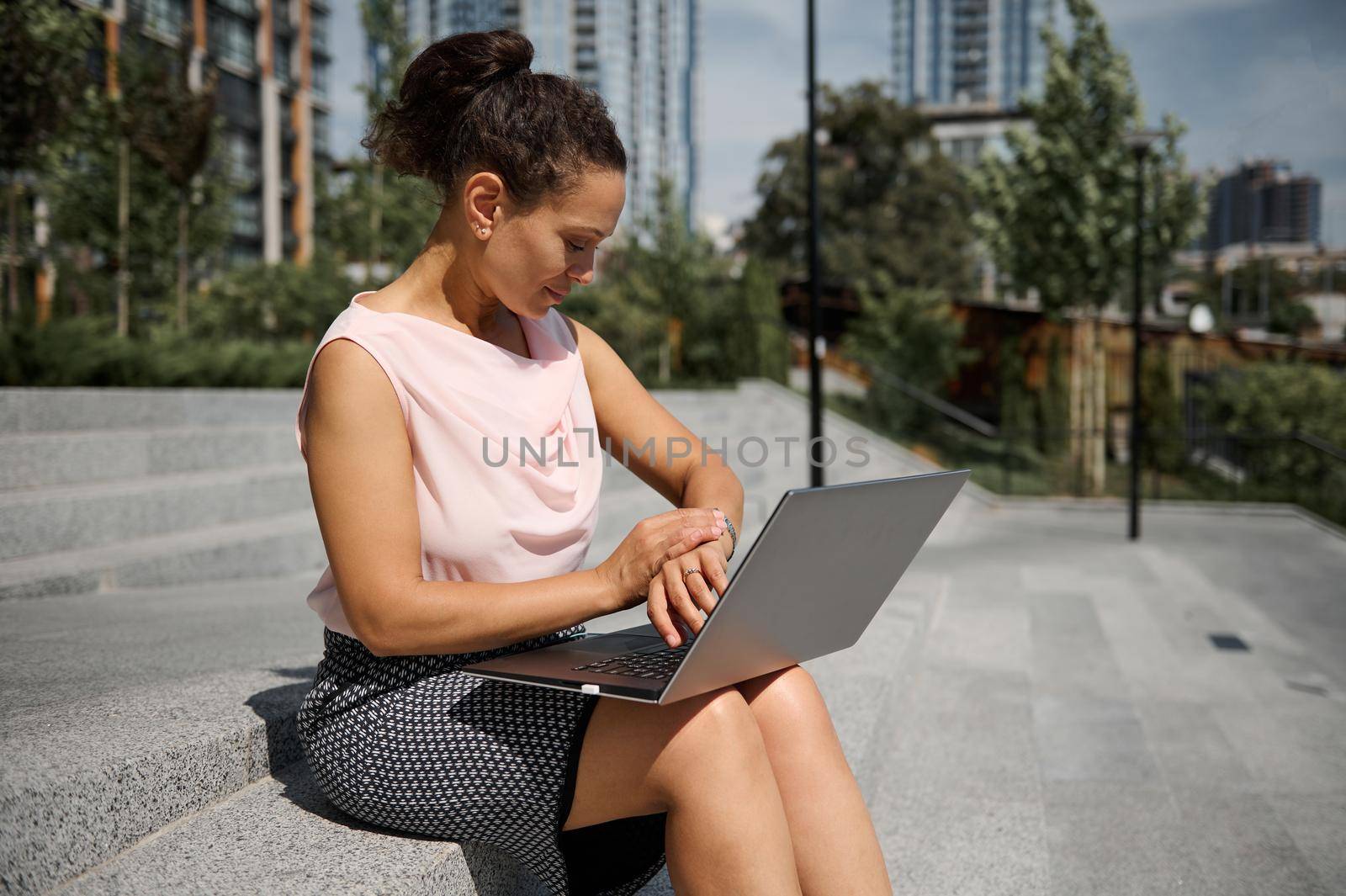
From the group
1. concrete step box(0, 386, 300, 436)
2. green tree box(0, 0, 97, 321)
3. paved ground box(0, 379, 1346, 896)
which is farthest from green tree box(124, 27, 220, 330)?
paved ground box(0, 379, 1346, 896)

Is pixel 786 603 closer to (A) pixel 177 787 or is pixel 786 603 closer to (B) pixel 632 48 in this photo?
(A) pixel 177 787

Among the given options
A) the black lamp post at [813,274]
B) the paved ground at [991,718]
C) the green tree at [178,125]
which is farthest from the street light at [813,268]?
the green tree at [178,125]

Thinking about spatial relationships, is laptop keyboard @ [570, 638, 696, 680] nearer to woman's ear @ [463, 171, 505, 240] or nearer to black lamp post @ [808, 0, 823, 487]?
woman's ear @ [463, 171, 505, 240]

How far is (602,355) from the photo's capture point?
1.84 meters

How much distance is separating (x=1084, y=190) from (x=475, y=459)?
14975mm

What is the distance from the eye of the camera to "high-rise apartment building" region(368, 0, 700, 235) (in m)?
83.6

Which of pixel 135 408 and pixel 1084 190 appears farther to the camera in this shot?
pixel 1084 190

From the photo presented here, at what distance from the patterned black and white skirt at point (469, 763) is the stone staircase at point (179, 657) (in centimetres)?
8

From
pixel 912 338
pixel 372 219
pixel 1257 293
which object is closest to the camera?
pixel 372 219

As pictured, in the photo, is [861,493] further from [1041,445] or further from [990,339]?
[990,339]

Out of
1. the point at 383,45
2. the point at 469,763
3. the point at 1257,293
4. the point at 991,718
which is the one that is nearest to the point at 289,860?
the point at 469,763

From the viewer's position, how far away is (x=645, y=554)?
1.34 m

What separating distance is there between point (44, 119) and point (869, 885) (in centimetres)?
650

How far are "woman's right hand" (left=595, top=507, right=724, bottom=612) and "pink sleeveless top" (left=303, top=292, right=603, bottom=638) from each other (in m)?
0.17
